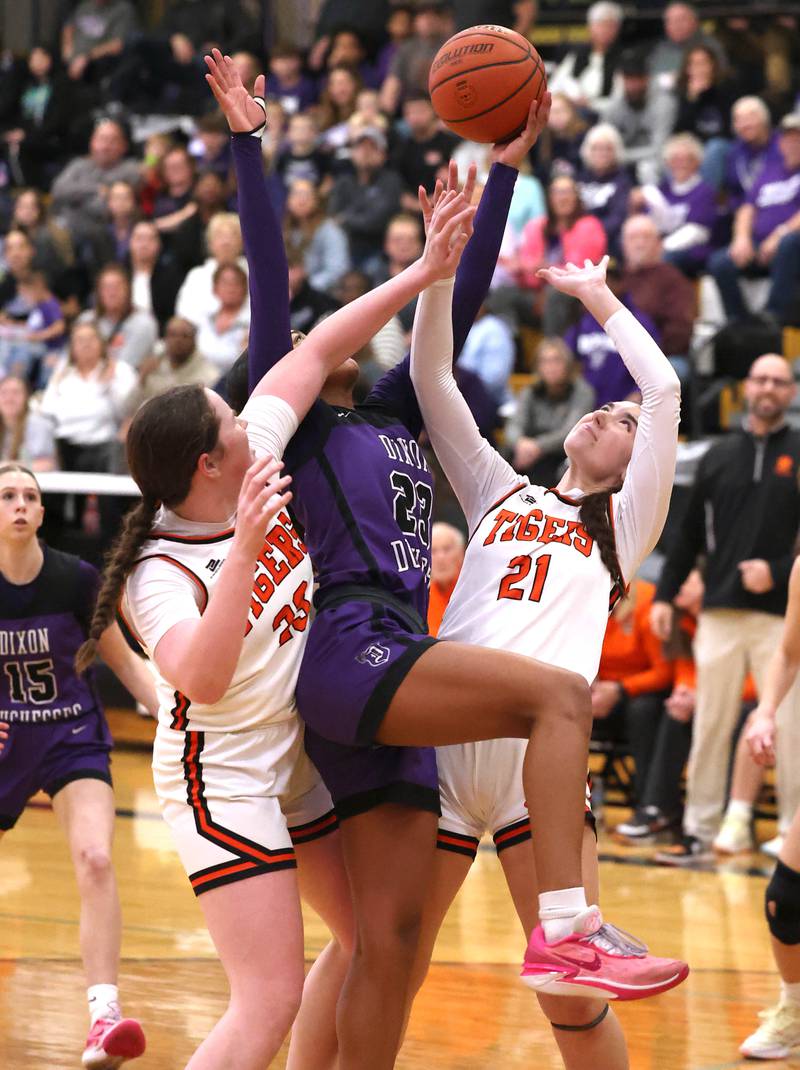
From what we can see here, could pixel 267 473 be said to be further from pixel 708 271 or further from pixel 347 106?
pixel 347 106

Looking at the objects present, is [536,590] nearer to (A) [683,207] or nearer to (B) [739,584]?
(B) [739,584]

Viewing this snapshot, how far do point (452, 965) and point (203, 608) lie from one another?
124 inches

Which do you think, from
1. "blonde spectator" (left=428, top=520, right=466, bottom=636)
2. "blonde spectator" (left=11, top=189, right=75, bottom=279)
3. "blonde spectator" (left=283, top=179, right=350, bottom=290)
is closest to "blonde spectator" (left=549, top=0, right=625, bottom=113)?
"blonde spectator" (left=283, top=179, right=350, bottom=290)

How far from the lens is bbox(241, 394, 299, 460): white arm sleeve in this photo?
12.4 feet

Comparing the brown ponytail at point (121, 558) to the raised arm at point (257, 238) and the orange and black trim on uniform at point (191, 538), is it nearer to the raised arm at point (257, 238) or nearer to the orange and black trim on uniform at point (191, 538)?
the orange and black trim on uniform at point (191, 538)

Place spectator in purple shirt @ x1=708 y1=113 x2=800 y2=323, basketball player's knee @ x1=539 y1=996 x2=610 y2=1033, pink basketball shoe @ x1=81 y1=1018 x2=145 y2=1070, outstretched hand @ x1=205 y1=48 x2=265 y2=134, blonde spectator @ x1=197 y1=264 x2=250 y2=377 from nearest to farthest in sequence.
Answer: basketball player's knee @ x1=539 y1=996 x2=610 y2=1033
outstretched hand @ x1=205 y1=48 x2=265 y2=134
pink basketball shoe @ x1=81 y1=1018 x2=145 y2=1070
spectator in purple shirt @ x1=708 y1=113 x2=800 y2=323
blonde spectator @ x1=197 y1=264 x2=250 y2=377

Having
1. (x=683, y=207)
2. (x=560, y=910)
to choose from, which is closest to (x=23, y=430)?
(x=683, y=207)

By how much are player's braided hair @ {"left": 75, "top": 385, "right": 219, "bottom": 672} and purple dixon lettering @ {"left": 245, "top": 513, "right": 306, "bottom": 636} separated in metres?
0.24

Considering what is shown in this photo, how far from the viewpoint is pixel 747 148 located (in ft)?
39.1

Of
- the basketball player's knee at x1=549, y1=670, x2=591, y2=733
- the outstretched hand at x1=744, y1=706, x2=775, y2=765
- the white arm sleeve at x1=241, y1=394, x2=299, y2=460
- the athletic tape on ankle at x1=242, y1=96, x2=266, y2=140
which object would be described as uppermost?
the athletic tape on ankle at x1=242, y1=96, x2=266, y2=140

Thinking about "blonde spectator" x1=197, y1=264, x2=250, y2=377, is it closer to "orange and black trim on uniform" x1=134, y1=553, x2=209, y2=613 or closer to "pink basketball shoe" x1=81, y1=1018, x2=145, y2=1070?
"pink basketball shoe" x1=81, y1=1018, x2=145, y2=1070

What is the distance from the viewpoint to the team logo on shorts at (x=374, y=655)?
12.0 ft

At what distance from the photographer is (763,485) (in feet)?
27.6

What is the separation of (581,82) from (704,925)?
335 inches
